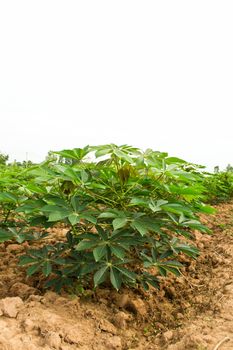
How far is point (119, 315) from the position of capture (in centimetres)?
206

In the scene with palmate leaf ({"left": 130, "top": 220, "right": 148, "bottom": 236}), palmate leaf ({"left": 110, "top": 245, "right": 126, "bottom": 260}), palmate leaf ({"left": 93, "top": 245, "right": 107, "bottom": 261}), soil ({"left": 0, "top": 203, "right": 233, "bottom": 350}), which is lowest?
soil ({"left": 0, "top": 203, "right": 233, "bottom": 350})

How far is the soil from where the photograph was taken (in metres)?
1.73

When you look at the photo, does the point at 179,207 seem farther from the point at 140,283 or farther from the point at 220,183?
the point at 220,183

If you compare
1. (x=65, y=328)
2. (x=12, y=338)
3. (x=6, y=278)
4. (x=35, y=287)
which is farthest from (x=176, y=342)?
(x=6, y=278)

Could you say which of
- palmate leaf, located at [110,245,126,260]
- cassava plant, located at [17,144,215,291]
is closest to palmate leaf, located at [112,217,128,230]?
cassava plant, located at [17,144,215,291]

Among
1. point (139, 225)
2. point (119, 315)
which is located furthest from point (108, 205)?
point (119, 315)

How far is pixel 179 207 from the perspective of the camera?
201 centimetres

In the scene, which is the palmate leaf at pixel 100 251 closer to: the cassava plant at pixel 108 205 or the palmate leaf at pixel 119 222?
the cassava plant at pixel 108 205

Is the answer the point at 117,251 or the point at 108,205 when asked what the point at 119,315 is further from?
the point at 108,205

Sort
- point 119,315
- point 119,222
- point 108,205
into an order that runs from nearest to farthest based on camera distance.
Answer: point 119,222 → point 119,315 → point 108,205

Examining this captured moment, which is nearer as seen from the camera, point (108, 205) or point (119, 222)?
point (119, 222)

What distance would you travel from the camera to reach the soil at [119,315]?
5.69 feet

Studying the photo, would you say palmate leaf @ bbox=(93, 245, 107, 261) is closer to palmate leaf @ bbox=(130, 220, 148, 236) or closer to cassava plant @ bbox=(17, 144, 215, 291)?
cassava plant @ bbox=(17, 144, 215, 291)

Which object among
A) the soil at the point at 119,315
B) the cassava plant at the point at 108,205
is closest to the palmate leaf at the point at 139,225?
the cassava plant at the point at 108,205
